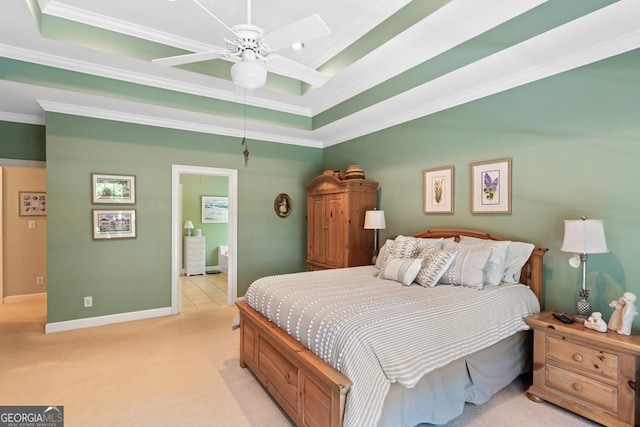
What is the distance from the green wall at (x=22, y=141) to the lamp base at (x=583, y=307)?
627 centimetres

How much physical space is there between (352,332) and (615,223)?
2254 mm

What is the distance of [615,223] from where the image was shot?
2.39m

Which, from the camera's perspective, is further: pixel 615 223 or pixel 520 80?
pixel 520 80

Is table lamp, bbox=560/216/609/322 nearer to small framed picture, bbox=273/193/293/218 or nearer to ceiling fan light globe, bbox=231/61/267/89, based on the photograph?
ceiling fan light globe, bbox=231/61/267/89

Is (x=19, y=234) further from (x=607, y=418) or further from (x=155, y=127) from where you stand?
(x=607, y=418)

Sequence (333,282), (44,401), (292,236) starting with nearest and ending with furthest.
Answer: (44,401) → (333,282) → (292,236)

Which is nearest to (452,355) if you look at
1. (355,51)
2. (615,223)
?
(615,223)

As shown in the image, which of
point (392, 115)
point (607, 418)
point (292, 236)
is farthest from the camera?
point (292, 236)

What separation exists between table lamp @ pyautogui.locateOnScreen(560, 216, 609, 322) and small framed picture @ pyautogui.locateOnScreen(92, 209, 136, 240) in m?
4.75

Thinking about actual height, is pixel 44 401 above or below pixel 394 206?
below

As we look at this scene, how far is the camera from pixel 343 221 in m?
4.34

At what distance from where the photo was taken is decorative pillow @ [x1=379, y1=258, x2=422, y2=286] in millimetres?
2742

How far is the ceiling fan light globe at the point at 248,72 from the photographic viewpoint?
6.91ft

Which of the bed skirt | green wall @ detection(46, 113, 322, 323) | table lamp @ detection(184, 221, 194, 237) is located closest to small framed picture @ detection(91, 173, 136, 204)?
green wall @ detection(46, 113, 322, 323)
